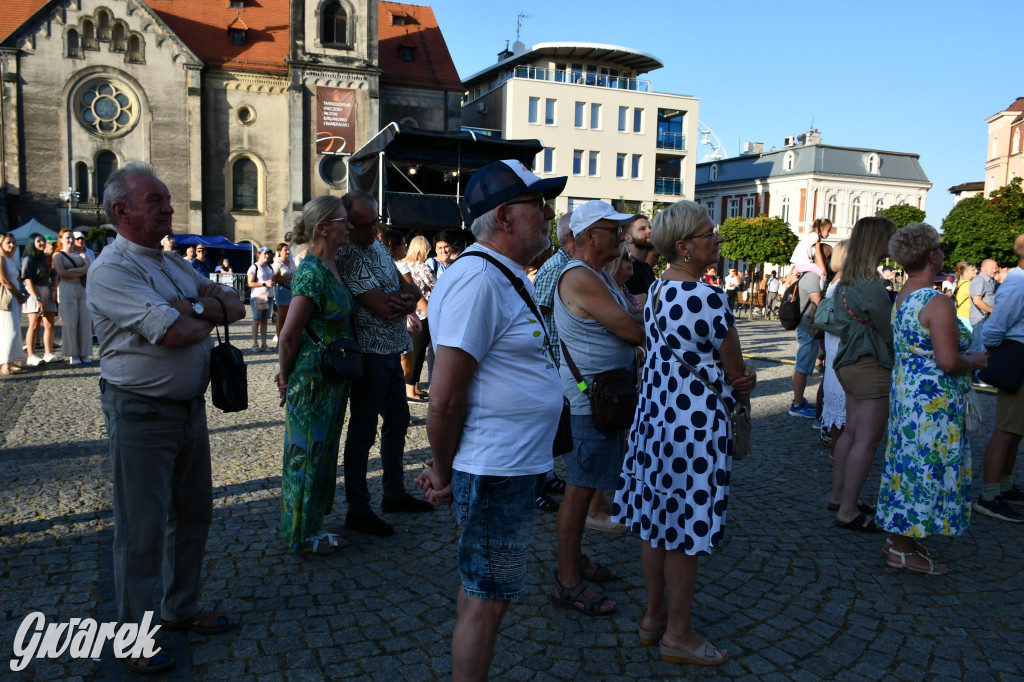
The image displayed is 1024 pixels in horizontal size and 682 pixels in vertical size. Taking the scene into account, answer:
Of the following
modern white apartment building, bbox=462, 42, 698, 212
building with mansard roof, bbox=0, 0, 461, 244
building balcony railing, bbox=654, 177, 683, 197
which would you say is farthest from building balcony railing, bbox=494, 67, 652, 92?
building with mansard roof, bbox=0, 0, 461, 244

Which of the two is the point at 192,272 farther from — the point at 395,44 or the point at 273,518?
the point at 395,44

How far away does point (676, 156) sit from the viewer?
54.4 metres

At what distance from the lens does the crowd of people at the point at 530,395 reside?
2.35m

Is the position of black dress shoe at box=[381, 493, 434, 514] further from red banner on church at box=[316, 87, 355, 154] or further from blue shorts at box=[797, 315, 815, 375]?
red banner on church at box=[316, 87, 355, 154]

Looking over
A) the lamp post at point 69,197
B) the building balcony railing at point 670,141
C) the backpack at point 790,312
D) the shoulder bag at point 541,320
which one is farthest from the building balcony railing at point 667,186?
the shoulder bag at point 541,320

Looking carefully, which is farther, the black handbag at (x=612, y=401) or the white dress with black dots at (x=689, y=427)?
the black handbag at (x=612, y=401)

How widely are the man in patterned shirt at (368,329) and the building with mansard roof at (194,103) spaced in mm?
35016

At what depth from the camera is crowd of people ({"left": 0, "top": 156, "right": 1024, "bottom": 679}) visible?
92.6 inches

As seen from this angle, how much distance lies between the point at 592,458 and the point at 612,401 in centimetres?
36

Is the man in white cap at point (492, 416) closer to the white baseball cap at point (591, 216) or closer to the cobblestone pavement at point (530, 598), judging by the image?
the cobblestone pavement at point (530, 598)

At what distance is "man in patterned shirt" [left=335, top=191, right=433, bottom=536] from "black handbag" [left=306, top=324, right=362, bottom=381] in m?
0.25

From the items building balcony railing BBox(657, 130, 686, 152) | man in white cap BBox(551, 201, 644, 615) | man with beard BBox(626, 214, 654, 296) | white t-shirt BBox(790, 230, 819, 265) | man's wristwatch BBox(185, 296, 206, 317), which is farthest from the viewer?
building balcony railing BBox(657, 130, 686, 152)

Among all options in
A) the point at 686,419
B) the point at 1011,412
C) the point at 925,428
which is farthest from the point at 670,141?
the point at 686,419

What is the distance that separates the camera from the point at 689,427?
3100mm
